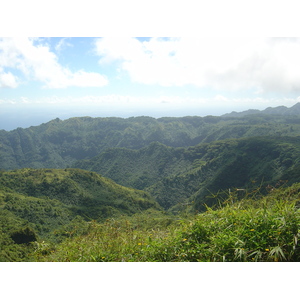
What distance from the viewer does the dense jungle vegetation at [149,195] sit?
2.47 metres

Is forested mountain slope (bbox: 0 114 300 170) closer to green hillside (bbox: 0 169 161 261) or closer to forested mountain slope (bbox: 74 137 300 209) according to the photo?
forested mountain slope (bbox: 74 137 300 209)

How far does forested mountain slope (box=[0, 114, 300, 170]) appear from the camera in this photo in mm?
149125

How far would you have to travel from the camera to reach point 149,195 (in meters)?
66.0

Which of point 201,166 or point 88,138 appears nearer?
point 201,166

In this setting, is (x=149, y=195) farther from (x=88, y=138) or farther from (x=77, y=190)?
(x=88, y=138)

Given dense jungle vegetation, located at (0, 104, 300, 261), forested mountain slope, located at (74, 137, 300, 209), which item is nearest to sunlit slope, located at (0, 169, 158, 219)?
dense jungle vegetation, located at (0, 104, 300, 261)

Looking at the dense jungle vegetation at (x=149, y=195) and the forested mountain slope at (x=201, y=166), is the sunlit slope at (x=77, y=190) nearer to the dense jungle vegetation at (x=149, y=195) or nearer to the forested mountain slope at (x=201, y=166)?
the dense jungle vegetation at (x=149, y=195)

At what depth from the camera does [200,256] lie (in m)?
2.32

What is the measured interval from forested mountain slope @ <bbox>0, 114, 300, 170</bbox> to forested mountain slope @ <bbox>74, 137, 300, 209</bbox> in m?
50.6

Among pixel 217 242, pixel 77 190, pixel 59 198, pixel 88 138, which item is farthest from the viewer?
pixel 88 138

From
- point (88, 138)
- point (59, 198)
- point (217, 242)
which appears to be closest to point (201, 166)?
point (59, 198)

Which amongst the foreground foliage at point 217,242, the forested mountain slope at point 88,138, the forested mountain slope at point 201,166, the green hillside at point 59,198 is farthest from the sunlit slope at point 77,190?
the forested mountain slope at point 88,138

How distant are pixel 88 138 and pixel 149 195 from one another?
133 metres

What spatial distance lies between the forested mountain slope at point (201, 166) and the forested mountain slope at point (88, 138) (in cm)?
5064
